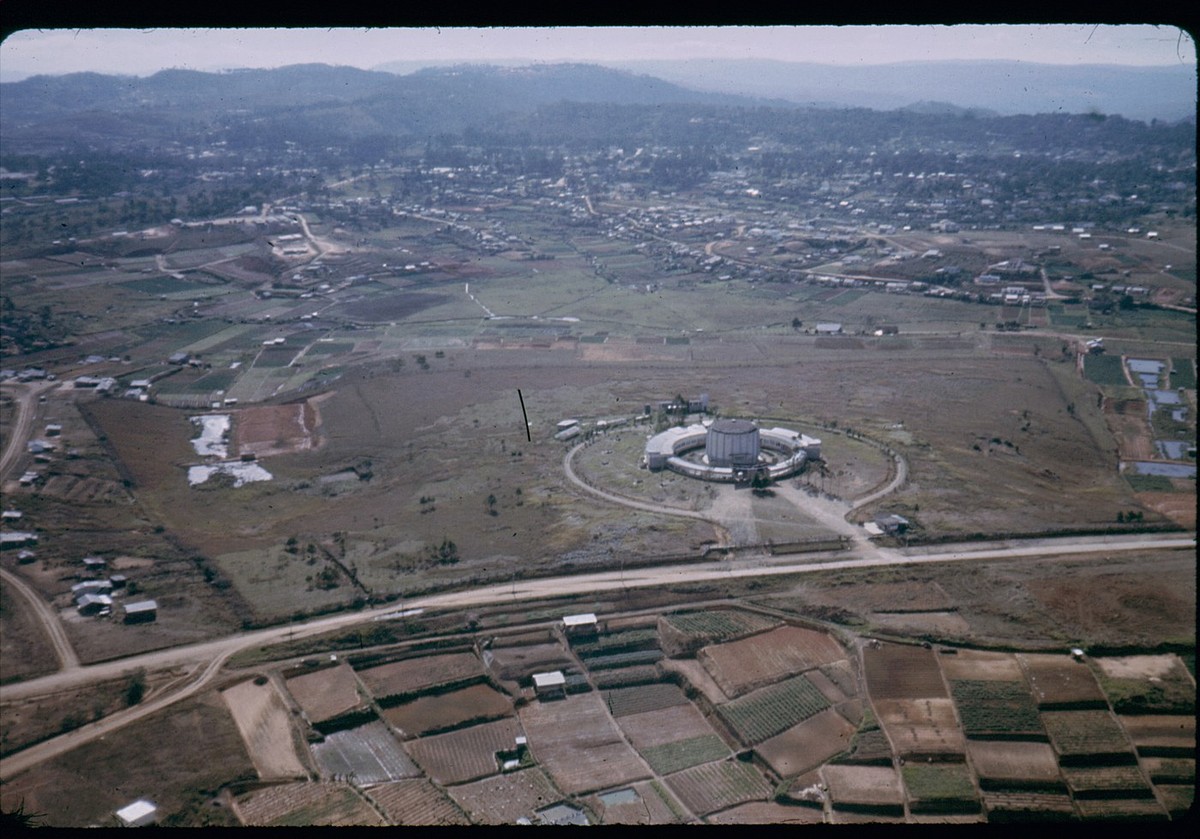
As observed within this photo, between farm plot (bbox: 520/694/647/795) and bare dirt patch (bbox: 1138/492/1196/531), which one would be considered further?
bare dirt patch (bbox: 1138/492/1196/531)

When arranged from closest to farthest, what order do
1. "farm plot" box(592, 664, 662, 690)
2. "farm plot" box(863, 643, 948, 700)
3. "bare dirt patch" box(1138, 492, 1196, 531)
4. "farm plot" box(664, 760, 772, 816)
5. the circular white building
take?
"farm plot" box(664, 760, 772, 816), "farm plot" box(863, 643, 948, 700), "farm plot" box(592, 664, 662, 690), "bare dirt patch" box(1138, 492, 1196, 531), the circular white building

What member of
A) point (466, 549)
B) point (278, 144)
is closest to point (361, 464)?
point (466, 549)

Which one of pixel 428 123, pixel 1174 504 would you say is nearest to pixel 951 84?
pixel 428 123

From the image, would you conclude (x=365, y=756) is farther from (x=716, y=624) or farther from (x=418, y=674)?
(x=716, y=624)

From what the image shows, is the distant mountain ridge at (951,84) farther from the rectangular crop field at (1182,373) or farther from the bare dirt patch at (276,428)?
the bare dirt patch at (276,428)

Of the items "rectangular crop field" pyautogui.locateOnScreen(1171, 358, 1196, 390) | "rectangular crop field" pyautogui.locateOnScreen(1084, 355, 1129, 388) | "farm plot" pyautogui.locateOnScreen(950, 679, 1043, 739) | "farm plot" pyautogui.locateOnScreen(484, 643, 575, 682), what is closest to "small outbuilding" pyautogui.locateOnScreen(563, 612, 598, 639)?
"farm plot" pyautogui.locateOnScreen(484, 643, 575, 682)

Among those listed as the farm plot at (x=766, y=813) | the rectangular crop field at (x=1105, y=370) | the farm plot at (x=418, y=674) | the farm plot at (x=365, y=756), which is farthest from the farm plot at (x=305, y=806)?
the rectangular crop field at (x=1105, y=370)

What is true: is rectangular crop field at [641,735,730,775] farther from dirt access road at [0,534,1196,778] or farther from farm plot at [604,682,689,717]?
dirt access road at [0,534,1196,778]
